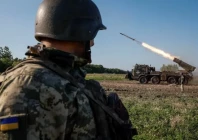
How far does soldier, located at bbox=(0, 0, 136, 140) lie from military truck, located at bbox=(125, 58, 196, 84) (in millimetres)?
32283

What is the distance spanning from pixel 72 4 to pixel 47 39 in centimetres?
34

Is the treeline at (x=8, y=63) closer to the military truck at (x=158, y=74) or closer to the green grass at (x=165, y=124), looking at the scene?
the military truck at (x=158, y=74)

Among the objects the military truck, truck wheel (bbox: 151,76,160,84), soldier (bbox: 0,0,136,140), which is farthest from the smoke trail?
soldier (bbox: 0,0,136,140)

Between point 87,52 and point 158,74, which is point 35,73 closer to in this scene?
point 87,52

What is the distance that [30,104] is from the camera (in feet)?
6.67

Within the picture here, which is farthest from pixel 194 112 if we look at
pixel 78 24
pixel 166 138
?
pixel 78 24

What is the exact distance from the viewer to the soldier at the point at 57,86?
6.62ft

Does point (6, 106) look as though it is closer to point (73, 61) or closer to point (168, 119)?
point (73, 61)

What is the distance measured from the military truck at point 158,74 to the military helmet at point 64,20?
3221 centimetres

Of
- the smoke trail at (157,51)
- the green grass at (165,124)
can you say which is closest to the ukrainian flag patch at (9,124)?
the green grass at (165,124)

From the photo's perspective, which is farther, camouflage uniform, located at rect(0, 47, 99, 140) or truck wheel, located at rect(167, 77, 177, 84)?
truck wheel, located at rect(167, 77, 177, 84)

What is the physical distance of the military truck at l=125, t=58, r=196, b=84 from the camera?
3636 centimetres

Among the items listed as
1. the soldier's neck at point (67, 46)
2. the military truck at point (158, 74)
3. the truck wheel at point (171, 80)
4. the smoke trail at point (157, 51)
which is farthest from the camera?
the truck wheel at point (171, 80)

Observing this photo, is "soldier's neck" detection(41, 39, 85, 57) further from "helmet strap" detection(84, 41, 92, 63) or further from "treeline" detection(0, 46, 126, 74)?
"treeline" detection(0, 46, 126, 74)
